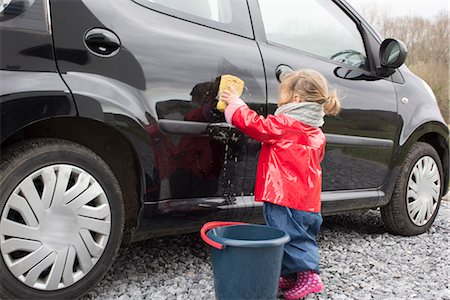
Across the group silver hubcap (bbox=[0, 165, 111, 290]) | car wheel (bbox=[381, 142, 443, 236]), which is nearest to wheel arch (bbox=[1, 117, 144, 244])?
silver hubcap (bbox=[0, 165, 111, 290])

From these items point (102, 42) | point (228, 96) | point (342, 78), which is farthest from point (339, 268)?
point (102, 42)

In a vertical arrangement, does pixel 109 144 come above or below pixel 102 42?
below

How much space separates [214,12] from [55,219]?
1.31 m

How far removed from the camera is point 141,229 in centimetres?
229

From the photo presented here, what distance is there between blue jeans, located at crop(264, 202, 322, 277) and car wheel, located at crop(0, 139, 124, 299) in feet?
2.43

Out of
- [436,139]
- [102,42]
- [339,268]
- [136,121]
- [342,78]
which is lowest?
[339,268]

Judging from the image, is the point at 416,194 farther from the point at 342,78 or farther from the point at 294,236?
the point at 294,236

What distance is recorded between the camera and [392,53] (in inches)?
128

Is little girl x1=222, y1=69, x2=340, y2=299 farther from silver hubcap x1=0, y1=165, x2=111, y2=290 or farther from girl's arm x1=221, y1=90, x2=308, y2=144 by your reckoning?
silver hubcap x1=0, y1=165, x2=111, y2=290

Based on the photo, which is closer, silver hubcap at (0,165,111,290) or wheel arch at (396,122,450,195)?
silver hubcap at (0,165,111,290)

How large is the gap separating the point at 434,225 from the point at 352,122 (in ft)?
5.29

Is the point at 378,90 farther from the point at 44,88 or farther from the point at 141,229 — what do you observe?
the point at 44,88

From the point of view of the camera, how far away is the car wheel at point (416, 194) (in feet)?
11.7

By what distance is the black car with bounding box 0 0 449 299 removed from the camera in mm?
1876
